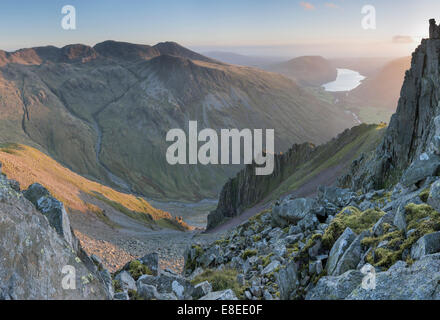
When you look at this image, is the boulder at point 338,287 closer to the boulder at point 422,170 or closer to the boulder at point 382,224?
the boulder at point 382,224

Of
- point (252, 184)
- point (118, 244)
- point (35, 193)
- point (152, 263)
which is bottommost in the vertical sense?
point (252, 184)

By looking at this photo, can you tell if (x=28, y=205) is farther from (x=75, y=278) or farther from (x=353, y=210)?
(x=353, y=210)

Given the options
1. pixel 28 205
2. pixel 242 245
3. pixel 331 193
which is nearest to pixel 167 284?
pixel 28 205

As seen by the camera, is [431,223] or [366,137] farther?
[366,137]

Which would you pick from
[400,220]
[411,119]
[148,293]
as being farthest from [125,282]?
[411,119]

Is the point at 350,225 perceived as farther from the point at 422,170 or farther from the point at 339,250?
the point at 422,170
